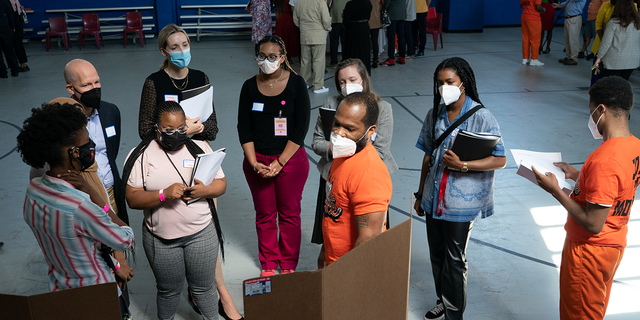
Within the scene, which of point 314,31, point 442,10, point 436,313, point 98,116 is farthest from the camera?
point 442,10

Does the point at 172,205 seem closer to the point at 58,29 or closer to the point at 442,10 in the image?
the point at 58,29

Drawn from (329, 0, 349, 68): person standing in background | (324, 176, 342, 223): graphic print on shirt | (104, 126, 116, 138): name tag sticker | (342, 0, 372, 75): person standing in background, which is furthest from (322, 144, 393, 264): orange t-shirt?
(329, 0, 349, 68): person standing in background

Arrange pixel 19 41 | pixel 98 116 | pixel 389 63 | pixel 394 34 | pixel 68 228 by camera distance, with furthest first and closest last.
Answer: pixel 389 63 < pixel 394 34 < pixel 19 41 < pixel 98 116 < pixel 68 228

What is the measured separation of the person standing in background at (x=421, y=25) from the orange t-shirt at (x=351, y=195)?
9654 millimetres

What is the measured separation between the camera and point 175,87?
3041 mm

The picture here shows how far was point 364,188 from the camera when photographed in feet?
5.90

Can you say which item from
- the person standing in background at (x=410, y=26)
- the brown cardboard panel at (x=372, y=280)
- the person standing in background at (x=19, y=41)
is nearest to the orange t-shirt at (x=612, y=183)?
the brown cardboard panel at (x=372, y=280)

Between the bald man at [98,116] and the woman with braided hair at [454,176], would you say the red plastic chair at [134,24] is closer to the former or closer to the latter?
the bald man at [98,116]

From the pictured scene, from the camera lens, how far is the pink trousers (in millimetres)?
3254

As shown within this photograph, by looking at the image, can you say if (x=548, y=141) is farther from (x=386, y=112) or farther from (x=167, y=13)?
(x=167, y=13)

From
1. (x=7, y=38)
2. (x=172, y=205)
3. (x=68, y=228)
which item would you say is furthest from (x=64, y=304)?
(x=7, y=38)

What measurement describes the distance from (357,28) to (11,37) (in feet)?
23.2

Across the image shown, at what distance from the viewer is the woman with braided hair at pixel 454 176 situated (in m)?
2.46

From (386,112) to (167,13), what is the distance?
1218 cm
